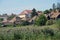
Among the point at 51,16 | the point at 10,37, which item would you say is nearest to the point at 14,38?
the point at 10,37

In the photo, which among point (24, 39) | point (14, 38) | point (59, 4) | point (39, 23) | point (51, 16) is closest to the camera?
point (24, 39)

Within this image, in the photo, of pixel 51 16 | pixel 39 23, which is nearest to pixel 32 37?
pixel 39 23

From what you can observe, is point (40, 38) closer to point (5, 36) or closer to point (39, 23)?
point (5, 36)

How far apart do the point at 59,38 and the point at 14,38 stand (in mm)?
3009

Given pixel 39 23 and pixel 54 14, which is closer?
pixel 39 23

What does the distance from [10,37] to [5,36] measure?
37cm

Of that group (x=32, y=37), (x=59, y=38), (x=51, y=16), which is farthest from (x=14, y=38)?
(x=51, y=16)

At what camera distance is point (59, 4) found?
2253 inches

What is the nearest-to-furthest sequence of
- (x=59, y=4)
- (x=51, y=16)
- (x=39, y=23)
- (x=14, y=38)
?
(x=14, y=38)
(x=39, y=23)
(x=51, y=16)
(x=59, y=4)

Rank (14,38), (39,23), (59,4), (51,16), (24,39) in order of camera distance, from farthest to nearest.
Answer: (59,4) < (51,16) < (39,23) < (14,38) < (24,39)

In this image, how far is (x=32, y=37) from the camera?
44.0ft

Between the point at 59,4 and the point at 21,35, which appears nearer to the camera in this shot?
the point at 21,35

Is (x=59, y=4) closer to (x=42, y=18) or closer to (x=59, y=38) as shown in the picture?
(x=42, y=18)

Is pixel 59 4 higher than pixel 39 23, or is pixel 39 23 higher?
pixel 59 4
